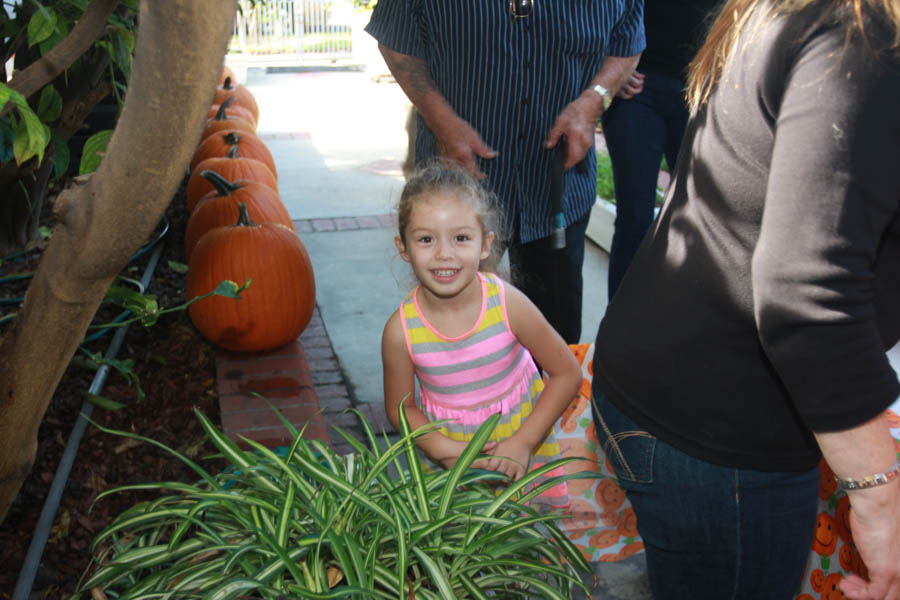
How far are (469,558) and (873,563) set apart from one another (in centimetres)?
59

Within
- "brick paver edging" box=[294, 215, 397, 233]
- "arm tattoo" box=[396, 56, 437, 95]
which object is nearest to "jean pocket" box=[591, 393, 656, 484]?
"arm tattoo" box=[396, 56, 437, 95]

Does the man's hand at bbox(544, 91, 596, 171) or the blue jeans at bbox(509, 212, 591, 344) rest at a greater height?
the man's hand at bbox(544, 91, 596, 171)

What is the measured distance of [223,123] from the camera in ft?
18.5

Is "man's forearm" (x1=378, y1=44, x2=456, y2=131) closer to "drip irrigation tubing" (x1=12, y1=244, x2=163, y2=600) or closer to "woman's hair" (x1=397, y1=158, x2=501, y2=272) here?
"woman's hair" (x1=397, y1=158, x2=501, y2=272)

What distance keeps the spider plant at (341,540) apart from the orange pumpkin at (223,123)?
4.36 m

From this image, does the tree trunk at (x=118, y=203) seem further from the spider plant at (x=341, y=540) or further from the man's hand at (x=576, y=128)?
the man's hand at (x=576, y=128)

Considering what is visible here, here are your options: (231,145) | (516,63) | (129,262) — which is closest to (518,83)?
(516,63)

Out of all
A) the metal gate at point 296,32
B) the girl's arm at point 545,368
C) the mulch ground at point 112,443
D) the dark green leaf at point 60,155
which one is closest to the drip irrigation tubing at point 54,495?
the mulch ground at point 112,443

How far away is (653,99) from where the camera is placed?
3.42 meters

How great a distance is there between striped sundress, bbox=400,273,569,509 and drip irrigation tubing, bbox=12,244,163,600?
810 mm

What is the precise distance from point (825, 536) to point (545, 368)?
0.73m

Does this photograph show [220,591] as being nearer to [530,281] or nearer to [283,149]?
[530,281]

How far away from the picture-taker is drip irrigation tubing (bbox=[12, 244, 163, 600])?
2135 millimetres

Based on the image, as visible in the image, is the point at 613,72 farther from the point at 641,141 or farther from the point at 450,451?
the point at 450,451
